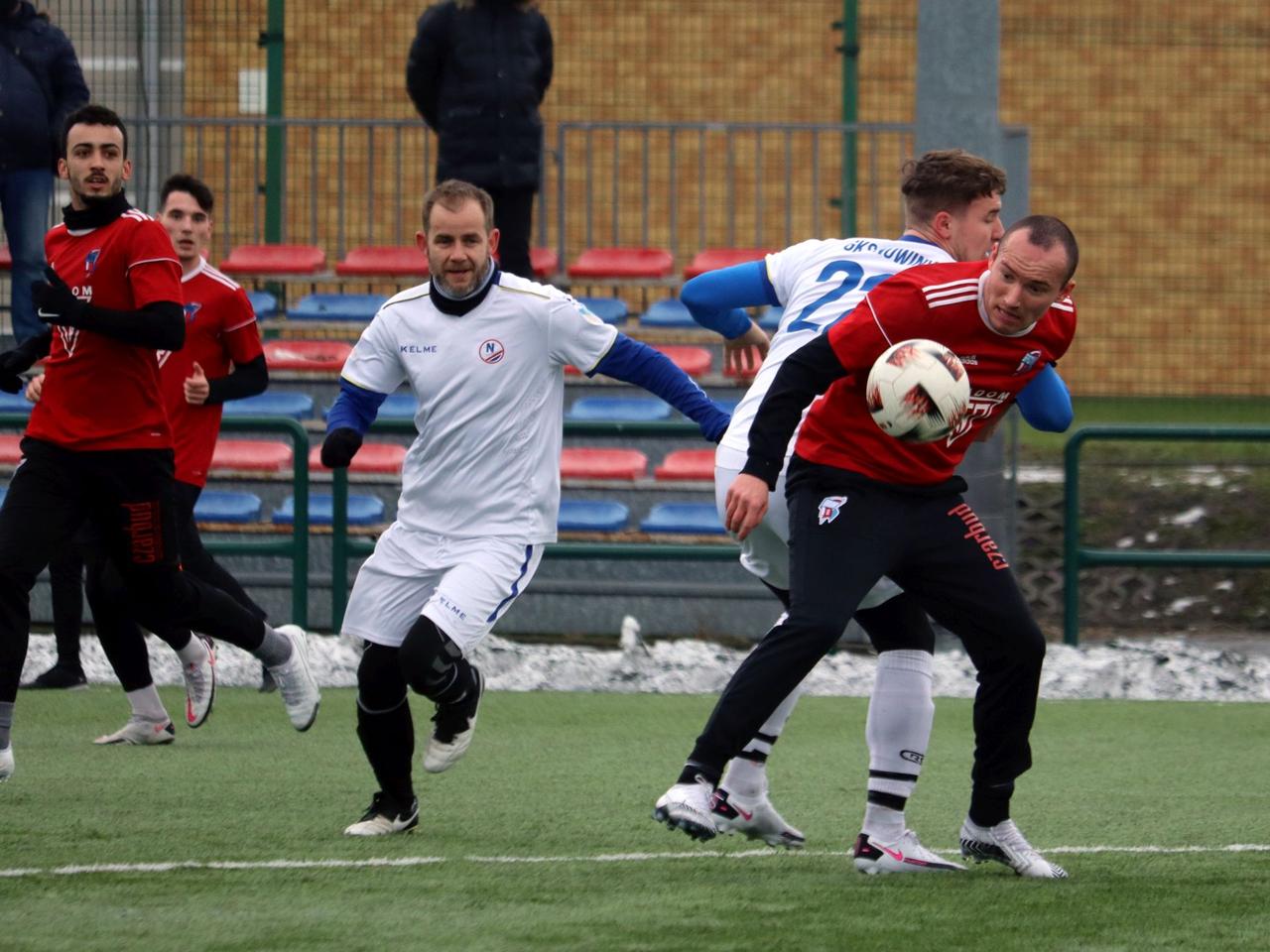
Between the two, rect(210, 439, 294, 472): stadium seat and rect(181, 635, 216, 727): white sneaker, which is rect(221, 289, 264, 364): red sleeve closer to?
rect(181, 635, 216, 727): white sneaker

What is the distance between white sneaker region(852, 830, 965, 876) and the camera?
17.2 feet

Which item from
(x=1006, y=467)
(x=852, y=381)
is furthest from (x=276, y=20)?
(x=852, y=381)

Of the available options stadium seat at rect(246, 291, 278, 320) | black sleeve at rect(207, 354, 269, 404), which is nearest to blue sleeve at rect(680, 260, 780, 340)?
black sleeve at rect(207, 354, 269, 404)

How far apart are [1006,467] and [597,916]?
6.96 meters

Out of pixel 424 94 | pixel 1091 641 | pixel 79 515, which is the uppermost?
pixel 424 94

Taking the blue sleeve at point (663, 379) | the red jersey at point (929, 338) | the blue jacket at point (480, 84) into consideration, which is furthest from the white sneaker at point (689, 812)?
the blue jacket at point (480, 84)

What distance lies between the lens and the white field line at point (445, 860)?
5.20 meters

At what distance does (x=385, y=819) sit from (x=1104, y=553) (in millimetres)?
5548

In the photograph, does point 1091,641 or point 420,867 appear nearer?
point 420,867

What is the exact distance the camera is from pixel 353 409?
5953 mm

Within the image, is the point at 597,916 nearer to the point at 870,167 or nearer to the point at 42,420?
the point at 42,420

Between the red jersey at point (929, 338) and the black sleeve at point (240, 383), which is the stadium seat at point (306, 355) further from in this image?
the red jersey at point (929, 338)

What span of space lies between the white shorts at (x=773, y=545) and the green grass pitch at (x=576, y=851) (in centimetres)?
72

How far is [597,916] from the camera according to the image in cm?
468
